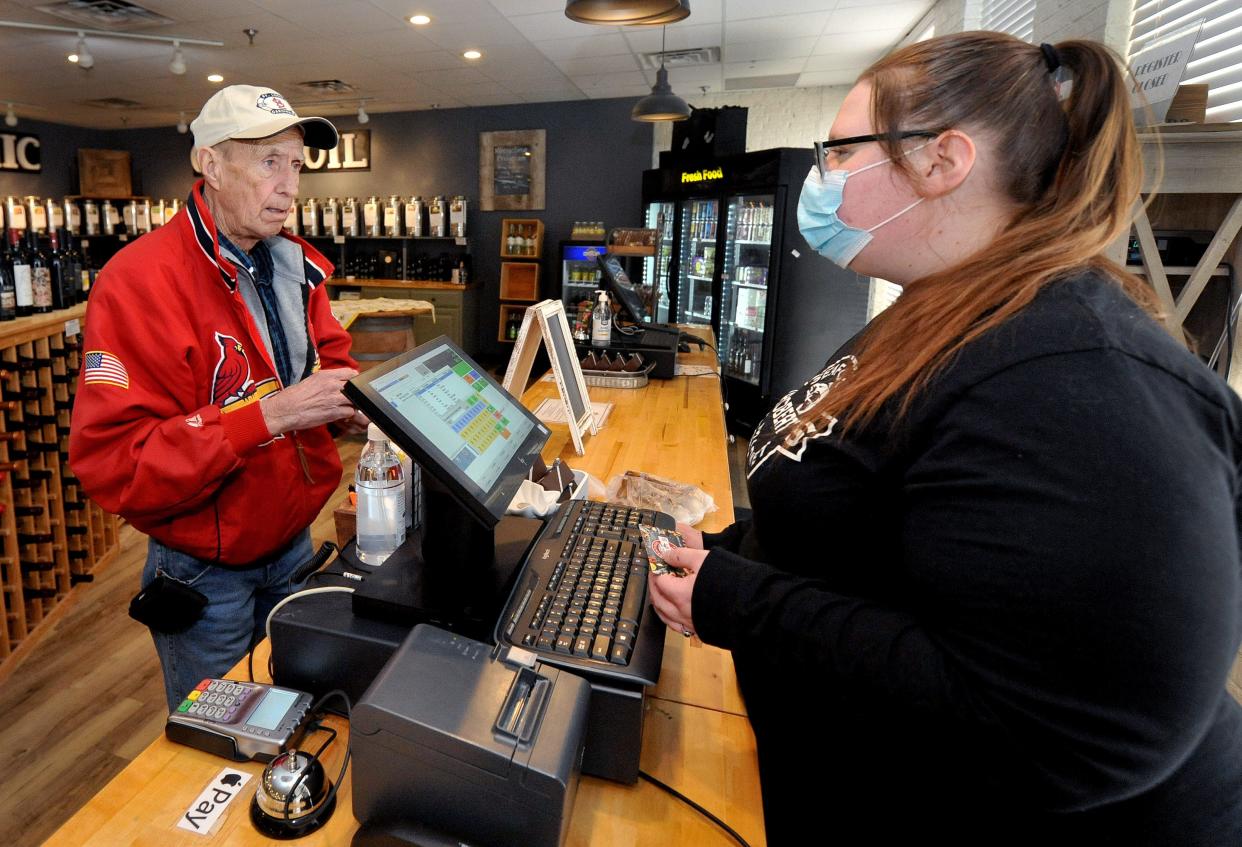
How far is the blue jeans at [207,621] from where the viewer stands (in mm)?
1427

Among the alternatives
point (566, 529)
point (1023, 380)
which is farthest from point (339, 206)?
point (1023, 380)

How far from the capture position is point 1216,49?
2121mm

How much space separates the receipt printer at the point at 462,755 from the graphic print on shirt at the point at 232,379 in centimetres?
90

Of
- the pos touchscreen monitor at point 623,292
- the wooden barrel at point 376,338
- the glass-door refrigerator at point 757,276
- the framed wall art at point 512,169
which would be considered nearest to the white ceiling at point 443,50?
the framed wall art at point 512,169

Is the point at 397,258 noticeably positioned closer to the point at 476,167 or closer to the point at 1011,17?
the point at 476,167

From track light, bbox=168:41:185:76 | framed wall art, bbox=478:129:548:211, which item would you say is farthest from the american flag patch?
framed wall art, bbox=478:129:548:211

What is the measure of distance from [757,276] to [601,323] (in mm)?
3032

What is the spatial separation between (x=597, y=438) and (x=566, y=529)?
0.99 meters

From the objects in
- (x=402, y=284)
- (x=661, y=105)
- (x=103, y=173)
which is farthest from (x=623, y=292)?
(x=103, y=173)

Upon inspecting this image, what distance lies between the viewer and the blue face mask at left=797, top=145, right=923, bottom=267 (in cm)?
87

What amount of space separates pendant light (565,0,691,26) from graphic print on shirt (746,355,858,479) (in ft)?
6.58

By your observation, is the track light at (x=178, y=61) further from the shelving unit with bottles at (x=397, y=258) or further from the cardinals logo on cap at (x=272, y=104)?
the cardinals logo on cap at (x=272, y=104)

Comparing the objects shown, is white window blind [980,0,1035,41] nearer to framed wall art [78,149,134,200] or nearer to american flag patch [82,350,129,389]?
american flag patch [82,350,129,389]

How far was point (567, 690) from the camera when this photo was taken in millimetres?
699
